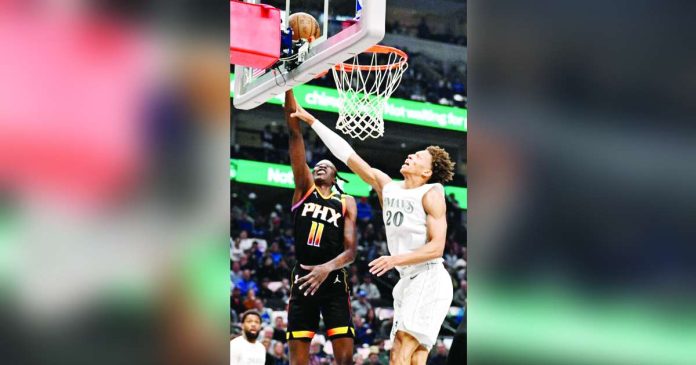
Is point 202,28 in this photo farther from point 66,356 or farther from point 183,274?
point 66,356

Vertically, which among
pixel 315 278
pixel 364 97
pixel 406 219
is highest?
pixel 364 97

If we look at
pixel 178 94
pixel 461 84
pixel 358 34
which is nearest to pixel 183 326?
pixel 178 94

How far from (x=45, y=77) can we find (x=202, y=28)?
22 centimetres

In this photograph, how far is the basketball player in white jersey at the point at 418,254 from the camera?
255 inches

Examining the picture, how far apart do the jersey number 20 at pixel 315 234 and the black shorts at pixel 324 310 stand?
0.78 ft

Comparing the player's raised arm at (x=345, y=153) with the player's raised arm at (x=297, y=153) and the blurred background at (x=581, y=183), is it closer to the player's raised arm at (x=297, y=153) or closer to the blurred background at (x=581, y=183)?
the player's raised arm at (x=297, y=153)

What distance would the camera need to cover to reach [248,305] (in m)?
14.0

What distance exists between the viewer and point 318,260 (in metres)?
7.40

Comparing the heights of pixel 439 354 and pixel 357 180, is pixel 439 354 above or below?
below

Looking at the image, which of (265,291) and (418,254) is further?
Result: (265,291)

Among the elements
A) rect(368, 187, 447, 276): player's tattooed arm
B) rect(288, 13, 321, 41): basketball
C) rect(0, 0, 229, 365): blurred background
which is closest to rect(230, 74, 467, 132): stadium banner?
rect(288, 13, 321, 41): basketball

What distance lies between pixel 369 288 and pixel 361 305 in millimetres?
468

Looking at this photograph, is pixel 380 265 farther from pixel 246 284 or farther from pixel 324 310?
pixel 246 284

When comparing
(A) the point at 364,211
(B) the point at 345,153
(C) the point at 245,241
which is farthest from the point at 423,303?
(A) the point at 364,211
